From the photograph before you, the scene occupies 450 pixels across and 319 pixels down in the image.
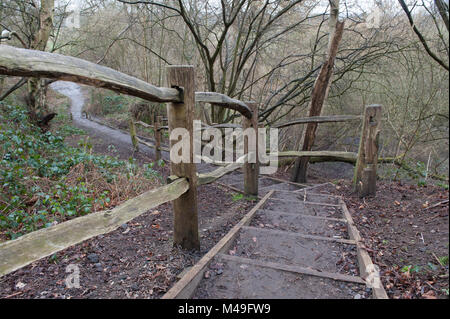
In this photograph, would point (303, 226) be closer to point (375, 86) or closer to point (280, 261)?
point (280, 261)

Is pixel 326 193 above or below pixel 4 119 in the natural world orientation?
below

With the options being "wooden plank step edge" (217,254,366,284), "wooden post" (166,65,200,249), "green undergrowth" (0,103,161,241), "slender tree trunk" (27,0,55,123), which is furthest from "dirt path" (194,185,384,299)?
"slender tree trunk" (27,0,55,123)

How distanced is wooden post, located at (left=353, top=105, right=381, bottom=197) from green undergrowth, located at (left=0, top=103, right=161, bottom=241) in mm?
2965

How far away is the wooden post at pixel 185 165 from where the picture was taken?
1941 millimetres

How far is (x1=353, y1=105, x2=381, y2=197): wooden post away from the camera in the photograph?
3.32m

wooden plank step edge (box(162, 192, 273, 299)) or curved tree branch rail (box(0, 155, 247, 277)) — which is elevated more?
curved tree branch rail (box(0, 155, 247, 277))

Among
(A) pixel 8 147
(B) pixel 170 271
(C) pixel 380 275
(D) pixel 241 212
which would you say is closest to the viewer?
(C) pixel 380 275

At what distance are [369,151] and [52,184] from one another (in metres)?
3.96

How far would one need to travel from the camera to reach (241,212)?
3.38 m

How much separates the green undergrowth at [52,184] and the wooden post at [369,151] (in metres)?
2.96

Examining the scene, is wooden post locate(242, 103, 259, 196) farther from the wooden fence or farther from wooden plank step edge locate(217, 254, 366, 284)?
wooden plank step edge locate(217, 254, 366, 284)

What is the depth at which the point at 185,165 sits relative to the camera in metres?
2.07
